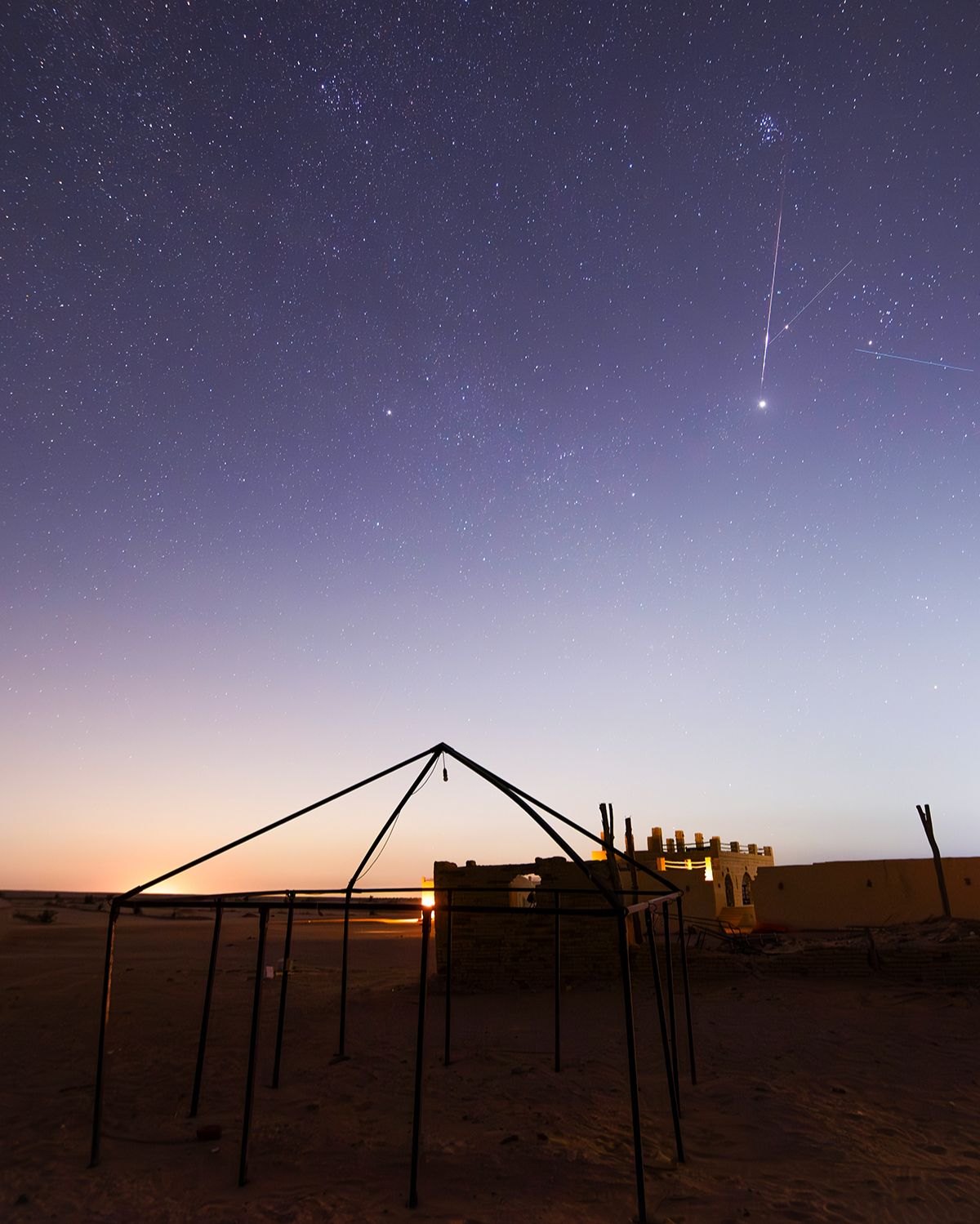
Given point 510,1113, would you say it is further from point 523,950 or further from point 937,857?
point 937,857

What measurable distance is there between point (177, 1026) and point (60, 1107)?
19.0ft

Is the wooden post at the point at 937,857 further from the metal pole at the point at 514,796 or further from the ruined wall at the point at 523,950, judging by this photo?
the metal pole at the point at 514,796

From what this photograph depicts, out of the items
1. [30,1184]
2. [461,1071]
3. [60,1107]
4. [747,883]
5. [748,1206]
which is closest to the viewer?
[748,1206]

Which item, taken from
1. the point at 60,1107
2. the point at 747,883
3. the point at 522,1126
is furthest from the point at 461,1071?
the point at 747,883

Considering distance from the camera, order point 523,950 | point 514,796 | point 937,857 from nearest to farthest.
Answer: point 514,796, point 523,950, point 937,857

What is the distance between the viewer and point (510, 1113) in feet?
32.3

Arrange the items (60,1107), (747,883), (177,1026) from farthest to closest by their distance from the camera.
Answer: (747,883), (177,1026), (60,1107)

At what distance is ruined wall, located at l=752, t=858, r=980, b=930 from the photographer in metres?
27.9

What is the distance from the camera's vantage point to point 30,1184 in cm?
762

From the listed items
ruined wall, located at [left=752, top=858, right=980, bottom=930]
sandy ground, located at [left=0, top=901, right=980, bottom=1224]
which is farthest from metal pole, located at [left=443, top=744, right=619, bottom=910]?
ruined wall, located at [left=752, top=858, right=980, bottom=930]

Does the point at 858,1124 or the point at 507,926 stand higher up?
the point at 507,926

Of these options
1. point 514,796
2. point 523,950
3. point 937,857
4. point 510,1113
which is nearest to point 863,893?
point 937,857

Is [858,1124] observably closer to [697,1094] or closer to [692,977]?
[697,1094]

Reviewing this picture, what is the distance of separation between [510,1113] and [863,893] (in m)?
24.1
